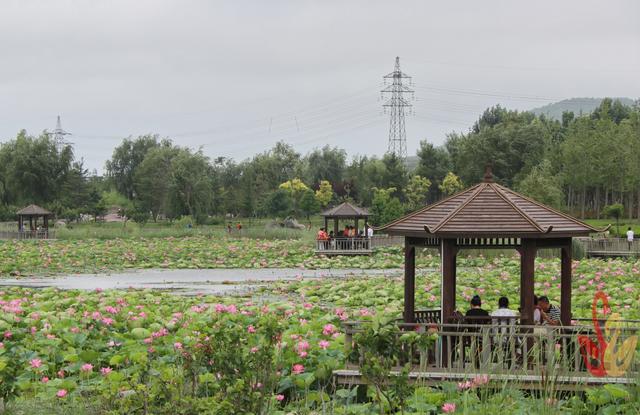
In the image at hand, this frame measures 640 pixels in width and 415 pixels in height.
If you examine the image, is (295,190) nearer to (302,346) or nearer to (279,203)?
(279,203)

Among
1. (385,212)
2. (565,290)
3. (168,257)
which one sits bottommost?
(168,257)

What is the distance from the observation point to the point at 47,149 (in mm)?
73812

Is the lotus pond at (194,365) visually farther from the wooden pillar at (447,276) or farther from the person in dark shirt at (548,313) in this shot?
the person in dark shirt at (548,313)

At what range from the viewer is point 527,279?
11172mm

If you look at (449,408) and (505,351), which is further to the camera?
(505,351)

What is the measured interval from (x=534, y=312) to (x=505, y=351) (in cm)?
98

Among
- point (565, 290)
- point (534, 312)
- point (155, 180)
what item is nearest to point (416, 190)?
point (155, 180)

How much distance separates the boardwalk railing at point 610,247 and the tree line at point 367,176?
802 inches

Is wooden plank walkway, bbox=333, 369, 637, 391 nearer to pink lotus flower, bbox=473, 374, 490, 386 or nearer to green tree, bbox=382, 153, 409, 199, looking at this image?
pink lotus flower, bbox=473, 374, 490, 386

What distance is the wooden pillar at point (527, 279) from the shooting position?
36.3ft

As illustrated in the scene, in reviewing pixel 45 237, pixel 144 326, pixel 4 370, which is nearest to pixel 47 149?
pixel 45 237

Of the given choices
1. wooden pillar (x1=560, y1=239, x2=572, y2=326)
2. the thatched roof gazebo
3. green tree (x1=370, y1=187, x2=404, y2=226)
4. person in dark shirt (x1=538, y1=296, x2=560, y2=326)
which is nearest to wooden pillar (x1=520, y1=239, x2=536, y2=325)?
the thatched roof gazebo

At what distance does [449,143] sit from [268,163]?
57.4 ft

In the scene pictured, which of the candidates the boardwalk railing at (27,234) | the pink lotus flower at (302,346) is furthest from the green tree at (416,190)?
the pink lotus flower at (302,346)
